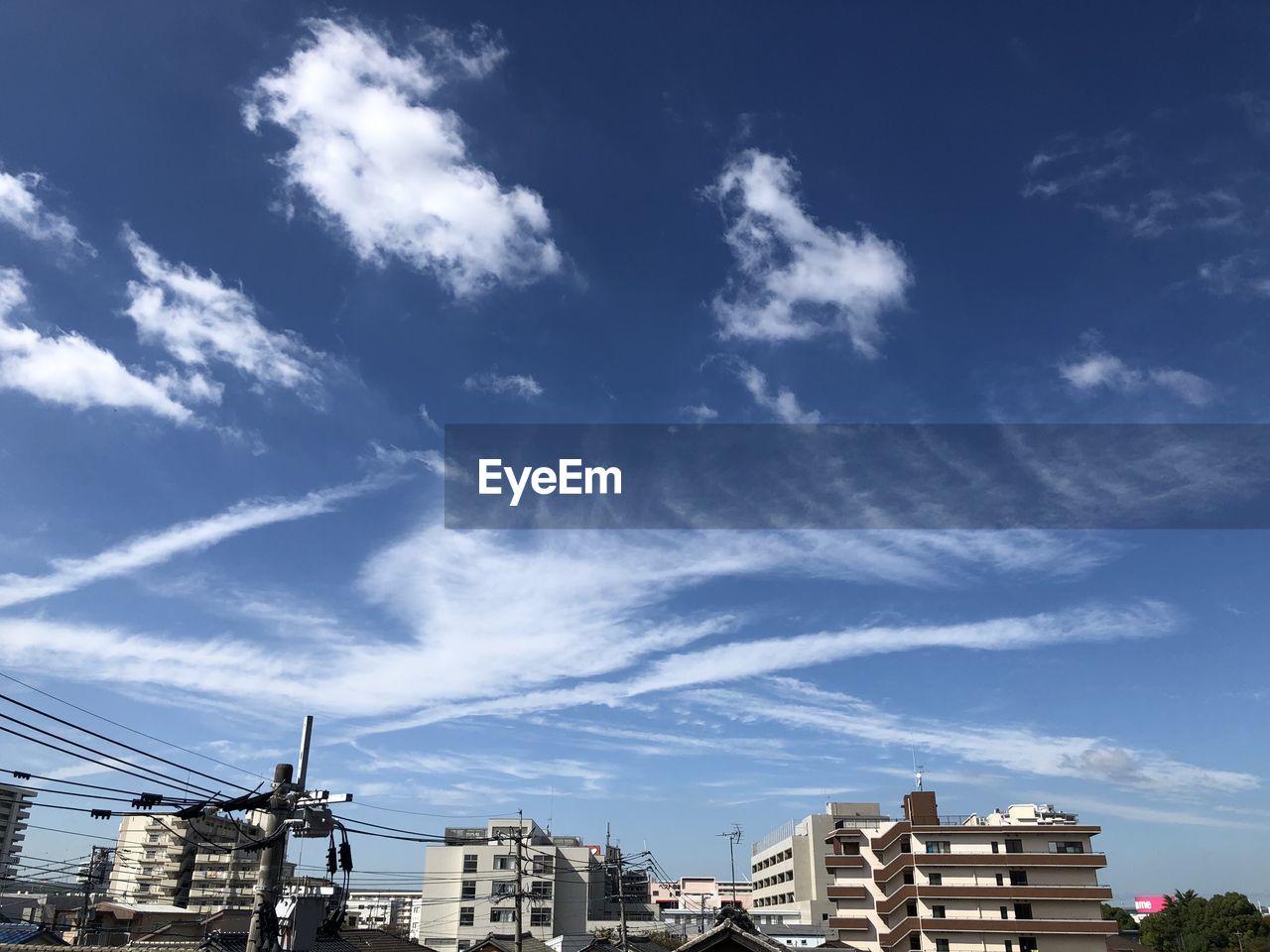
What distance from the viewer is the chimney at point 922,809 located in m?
75.6

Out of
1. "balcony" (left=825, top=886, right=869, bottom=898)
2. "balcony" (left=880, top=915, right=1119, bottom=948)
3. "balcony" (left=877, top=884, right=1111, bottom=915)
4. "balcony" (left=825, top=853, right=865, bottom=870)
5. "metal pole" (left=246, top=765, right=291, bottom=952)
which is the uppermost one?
"metal pole" (left=246, top=765, right=291, bottom=952)

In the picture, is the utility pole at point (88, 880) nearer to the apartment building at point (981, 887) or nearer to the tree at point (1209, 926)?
the apartment building at point (981, 887)

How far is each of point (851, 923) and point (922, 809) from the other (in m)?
13.4

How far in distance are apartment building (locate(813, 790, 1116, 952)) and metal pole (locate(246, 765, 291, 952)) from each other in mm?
67475

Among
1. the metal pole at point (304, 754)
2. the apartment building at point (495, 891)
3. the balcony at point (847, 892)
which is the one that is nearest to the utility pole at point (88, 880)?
the apartment building at point (495, 891)

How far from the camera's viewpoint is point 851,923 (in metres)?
78.4

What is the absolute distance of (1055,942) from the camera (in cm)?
6694

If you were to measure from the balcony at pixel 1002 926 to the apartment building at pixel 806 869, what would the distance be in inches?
982

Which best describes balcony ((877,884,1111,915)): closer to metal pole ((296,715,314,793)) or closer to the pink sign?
metal pole ((296,715,314,793))

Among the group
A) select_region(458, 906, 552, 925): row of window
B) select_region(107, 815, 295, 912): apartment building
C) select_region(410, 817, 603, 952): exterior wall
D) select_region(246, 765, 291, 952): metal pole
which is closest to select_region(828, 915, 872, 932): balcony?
select_region(410, 817, 603, 952): exterior wall

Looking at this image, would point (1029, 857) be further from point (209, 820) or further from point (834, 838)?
point (209, 820)

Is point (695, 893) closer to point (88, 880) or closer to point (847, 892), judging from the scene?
point (847, 892)

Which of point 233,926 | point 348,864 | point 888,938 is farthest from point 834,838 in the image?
point 348,864

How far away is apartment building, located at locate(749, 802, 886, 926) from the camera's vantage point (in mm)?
99125
